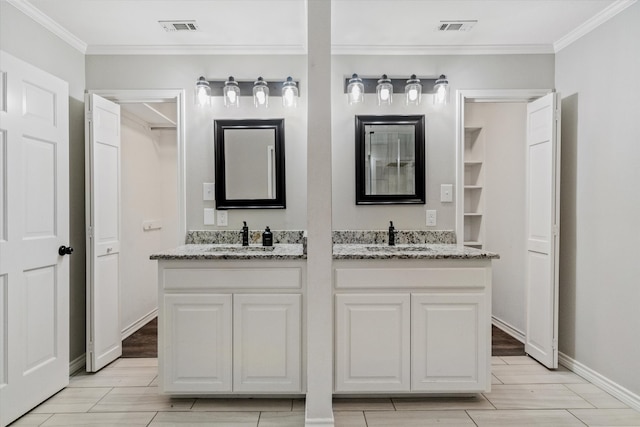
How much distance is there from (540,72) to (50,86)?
3414 mm

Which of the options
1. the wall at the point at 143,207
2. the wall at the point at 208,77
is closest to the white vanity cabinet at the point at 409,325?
the wall at the point at 208,77

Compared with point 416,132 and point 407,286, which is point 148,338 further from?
point 416,132

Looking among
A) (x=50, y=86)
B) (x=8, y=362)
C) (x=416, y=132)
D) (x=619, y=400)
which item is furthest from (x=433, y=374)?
(x=50, y=86)

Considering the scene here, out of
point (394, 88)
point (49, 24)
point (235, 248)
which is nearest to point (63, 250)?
point (235, 248)

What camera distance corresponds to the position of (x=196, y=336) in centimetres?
223

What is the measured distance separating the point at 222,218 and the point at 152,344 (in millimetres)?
1384

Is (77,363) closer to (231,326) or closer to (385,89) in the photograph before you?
(231,326)

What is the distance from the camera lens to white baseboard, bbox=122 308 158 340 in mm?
3561

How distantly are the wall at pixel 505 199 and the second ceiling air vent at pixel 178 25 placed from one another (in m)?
2.85

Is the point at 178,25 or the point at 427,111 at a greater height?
the point at 178,25

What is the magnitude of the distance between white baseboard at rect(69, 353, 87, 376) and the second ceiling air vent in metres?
2.43

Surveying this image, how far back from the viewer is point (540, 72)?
2.96 meters

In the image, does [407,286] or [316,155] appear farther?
[407,286]

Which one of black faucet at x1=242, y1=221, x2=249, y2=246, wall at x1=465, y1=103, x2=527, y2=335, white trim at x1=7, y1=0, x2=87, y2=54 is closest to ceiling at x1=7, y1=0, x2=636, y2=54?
white trim at x1=7, y1=0, x2=87, y2=54
